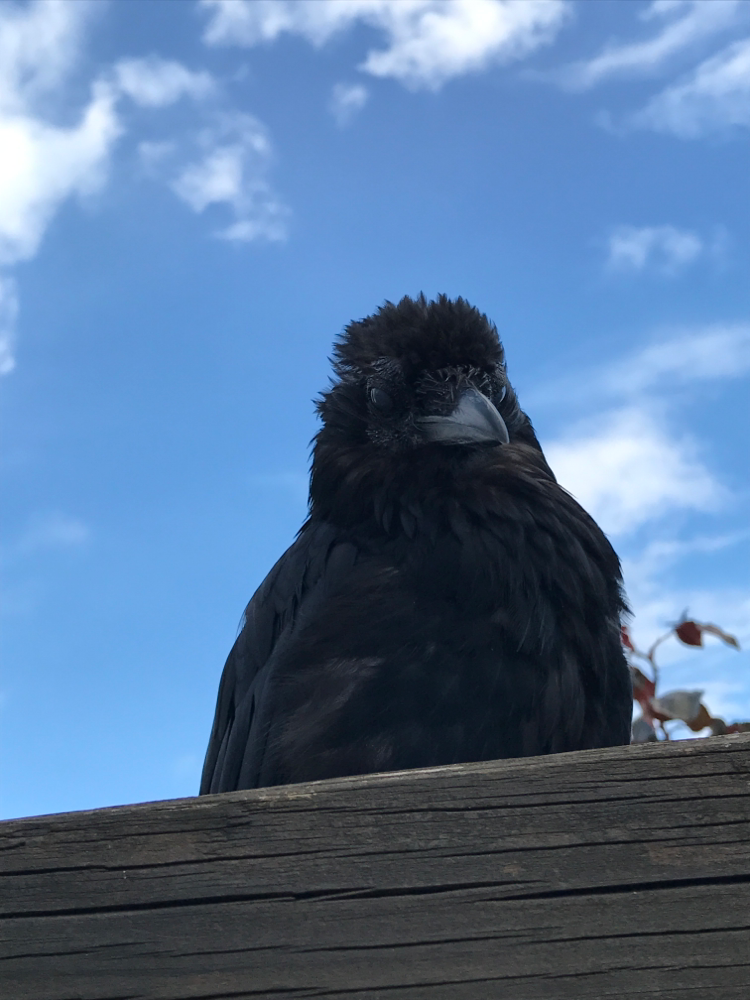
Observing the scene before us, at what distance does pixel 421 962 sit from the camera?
1.36 meters

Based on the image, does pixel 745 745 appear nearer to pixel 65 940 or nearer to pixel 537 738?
pixel 65 940

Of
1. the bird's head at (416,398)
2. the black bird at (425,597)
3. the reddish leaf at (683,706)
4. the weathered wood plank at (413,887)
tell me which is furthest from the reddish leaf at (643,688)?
the weathered wood plank at (413,887)

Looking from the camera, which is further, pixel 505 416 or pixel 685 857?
pixel 505 416

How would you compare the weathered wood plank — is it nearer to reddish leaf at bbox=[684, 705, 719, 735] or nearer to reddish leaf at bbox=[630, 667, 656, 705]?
reddish leaf at bbox=[684, 705, 719, 735]

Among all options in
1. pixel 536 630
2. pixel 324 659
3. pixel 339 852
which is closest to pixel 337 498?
pixel 324 659

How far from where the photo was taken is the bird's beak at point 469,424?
3.57 m

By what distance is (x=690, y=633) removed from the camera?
12.9 feet

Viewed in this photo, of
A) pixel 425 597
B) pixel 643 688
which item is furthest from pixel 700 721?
pixel 425 597

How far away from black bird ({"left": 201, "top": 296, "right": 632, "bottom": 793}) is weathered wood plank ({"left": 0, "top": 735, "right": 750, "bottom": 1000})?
4.58 feet

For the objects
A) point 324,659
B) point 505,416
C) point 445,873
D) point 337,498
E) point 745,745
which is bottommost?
point 445,873

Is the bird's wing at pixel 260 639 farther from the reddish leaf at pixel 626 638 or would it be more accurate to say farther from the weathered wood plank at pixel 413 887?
the weathered wood plank at pixel 413 887

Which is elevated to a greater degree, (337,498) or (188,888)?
(337,498)

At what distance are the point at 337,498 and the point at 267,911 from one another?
2343 millimetres

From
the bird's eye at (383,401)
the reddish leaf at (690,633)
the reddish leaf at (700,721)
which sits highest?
the bird's eye at (383,401)
